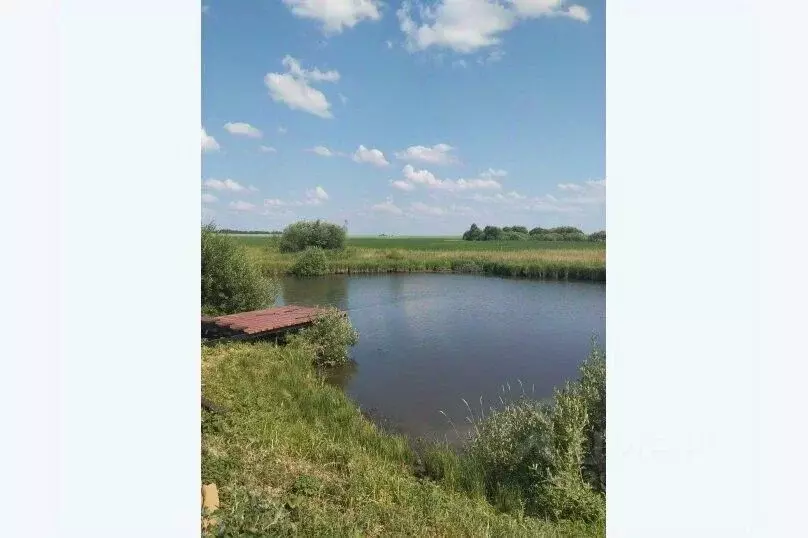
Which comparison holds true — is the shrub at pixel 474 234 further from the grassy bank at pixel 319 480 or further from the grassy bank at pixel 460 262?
the grassy bank at pixel 319 480

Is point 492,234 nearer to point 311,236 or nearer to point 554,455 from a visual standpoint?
point 311,236

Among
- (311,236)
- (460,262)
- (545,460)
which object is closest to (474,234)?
(460,262)

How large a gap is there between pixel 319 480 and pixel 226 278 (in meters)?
6.94

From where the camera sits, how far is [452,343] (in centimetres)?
911

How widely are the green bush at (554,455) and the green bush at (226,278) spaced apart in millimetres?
6574

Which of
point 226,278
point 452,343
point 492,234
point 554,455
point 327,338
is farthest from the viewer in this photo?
point 492,234

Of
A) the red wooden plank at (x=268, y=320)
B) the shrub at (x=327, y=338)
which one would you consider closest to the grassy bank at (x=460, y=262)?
the red wooden plank at (x=268, y=320)

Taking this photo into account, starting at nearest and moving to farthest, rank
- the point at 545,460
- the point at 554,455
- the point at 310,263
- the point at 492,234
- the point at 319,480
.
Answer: the point at 319,480
the point at 554,455
the point at 545,460
the point at 310,263
the point at 492,234

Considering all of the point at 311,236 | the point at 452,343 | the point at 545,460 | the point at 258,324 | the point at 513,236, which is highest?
the point at 513,236

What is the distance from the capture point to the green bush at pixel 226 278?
28.2ft

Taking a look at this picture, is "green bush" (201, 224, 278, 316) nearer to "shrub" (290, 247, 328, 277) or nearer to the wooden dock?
the wooden dock
